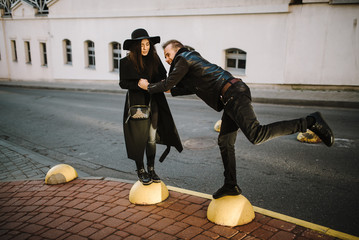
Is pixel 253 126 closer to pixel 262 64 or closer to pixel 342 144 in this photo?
pixel 342 144

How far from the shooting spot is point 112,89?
1761 centimetres

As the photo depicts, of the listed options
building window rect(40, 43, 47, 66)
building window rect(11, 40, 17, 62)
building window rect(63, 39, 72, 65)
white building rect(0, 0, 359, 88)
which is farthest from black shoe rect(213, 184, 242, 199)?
building window rect(11, 40, 17, 62)

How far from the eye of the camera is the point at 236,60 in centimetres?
1623

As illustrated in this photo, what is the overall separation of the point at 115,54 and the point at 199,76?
18.2m

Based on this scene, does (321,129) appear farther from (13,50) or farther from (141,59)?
(13,50)

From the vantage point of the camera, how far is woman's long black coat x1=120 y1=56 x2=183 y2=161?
394cm

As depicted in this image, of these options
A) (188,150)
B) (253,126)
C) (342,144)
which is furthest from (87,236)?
(342,144)

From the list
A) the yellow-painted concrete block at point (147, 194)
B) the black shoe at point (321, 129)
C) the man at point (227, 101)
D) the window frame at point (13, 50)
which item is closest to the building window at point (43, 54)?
the window frame at point (13, 50)

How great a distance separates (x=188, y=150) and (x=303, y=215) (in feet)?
10.4

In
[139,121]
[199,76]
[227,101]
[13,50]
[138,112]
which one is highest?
[13,50]

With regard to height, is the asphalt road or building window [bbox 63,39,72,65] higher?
building window [bbox 63,39,72,65]

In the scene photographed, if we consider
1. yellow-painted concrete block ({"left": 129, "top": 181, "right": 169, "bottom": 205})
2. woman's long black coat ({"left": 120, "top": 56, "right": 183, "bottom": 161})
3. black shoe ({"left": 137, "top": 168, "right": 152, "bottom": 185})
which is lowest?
yellow-painted concrete block ({"left": 129, "top": 181, "right": 169, "bottom": 205})

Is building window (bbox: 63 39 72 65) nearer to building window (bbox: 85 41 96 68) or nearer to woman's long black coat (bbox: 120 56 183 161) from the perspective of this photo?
building window (bbox: 85 41 96 68)

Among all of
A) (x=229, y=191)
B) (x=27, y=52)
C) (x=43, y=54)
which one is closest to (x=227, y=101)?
(x=229, y=191)
